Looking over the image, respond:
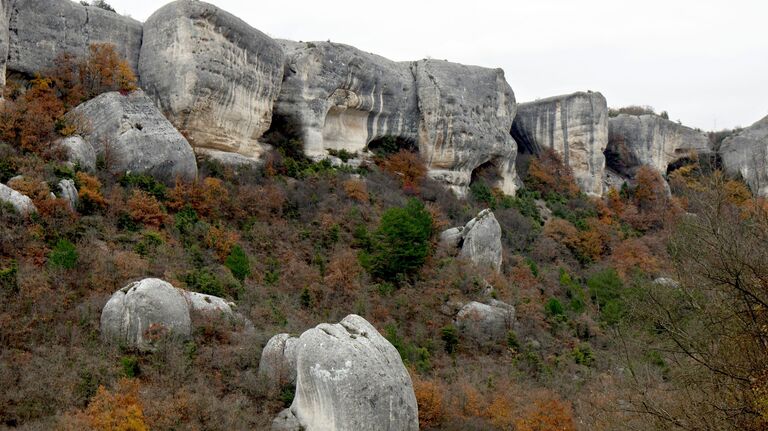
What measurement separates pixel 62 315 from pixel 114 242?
159 inches

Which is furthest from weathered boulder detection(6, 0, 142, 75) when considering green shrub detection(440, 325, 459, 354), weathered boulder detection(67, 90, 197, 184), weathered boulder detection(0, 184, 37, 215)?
green shrub detection(440, 325, 459, 354)

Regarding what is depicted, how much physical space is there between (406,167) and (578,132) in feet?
43.5

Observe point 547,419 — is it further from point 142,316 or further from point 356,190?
point 356,190

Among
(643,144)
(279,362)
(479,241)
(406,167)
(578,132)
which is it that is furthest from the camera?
(643,144)

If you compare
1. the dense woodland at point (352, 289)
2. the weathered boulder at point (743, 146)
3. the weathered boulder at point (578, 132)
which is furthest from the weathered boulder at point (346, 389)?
the weathered boulder at point (743, 146)

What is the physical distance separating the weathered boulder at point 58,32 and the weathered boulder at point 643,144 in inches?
1204

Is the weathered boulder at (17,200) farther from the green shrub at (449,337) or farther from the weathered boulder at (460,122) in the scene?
the weathered boulder at (460,122)

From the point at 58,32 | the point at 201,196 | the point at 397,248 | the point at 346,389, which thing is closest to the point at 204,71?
the point at 58,32

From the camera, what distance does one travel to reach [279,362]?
14922 millimetres

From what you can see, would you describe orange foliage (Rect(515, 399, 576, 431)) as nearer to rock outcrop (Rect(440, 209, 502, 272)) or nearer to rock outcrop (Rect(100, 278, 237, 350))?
rock outcrop (Rect(100, 278, 237, 350))

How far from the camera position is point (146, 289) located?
15.1 m

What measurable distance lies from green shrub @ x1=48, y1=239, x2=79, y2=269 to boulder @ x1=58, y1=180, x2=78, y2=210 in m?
2.33

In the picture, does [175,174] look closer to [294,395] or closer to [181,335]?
[181,335]

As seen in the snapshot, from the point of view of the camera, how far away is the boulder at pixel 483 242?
26.2m
